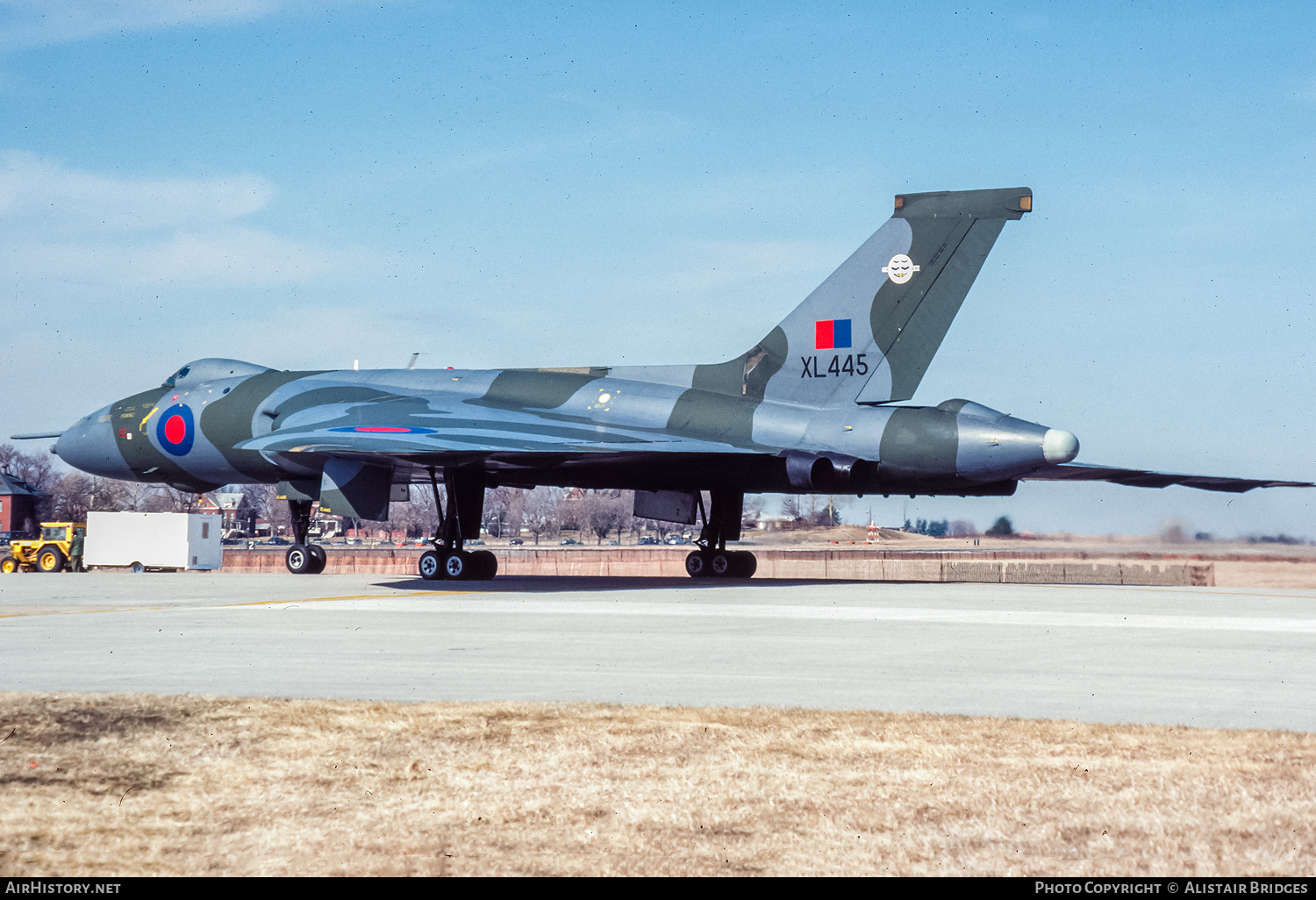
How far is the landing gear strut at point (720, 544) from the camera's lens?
77.7 feet

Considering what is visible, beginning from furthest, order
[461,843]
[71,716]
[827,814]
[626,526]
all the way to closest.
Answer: [626,526] < [71,716] < [827,814] < [461,843]

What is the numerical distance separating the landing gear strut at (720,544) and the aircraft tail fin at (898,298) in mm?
3364

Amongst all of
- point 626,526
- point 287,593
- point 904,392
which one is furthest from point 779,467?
point 626,526

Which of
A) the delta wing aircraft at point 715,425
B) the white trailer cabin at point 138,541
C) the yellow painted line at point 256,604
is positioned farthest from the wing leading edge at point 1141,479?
the white trailer cabin at point 138,541

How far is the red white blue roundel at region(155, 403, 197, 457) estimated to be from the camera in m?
26.1

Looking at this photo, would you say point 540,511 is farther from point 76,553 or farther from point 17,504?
point 76,553

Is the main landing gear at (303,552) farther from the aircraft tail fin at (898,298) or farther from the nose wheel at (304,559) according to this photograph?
the aircraft tail fin at (898,298)

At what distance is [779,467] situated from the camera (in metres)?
21.1

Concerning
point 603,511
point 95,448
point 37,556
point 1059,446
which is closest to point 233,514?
point 603,511

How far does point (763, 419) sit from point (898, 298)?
126 inches

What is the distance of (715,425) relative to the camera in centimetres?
2138

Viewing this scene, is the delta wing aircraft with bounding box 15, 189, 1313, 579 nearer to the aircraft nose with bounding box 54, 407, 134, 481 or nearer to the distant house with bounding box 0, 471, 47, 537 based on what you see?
the aircraft nose with bounding box 54, 407, 134, 481

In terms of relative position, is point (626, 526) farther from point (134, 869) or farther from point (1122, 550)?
point (134, 869)

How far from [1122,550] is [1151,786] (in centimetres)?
1953
